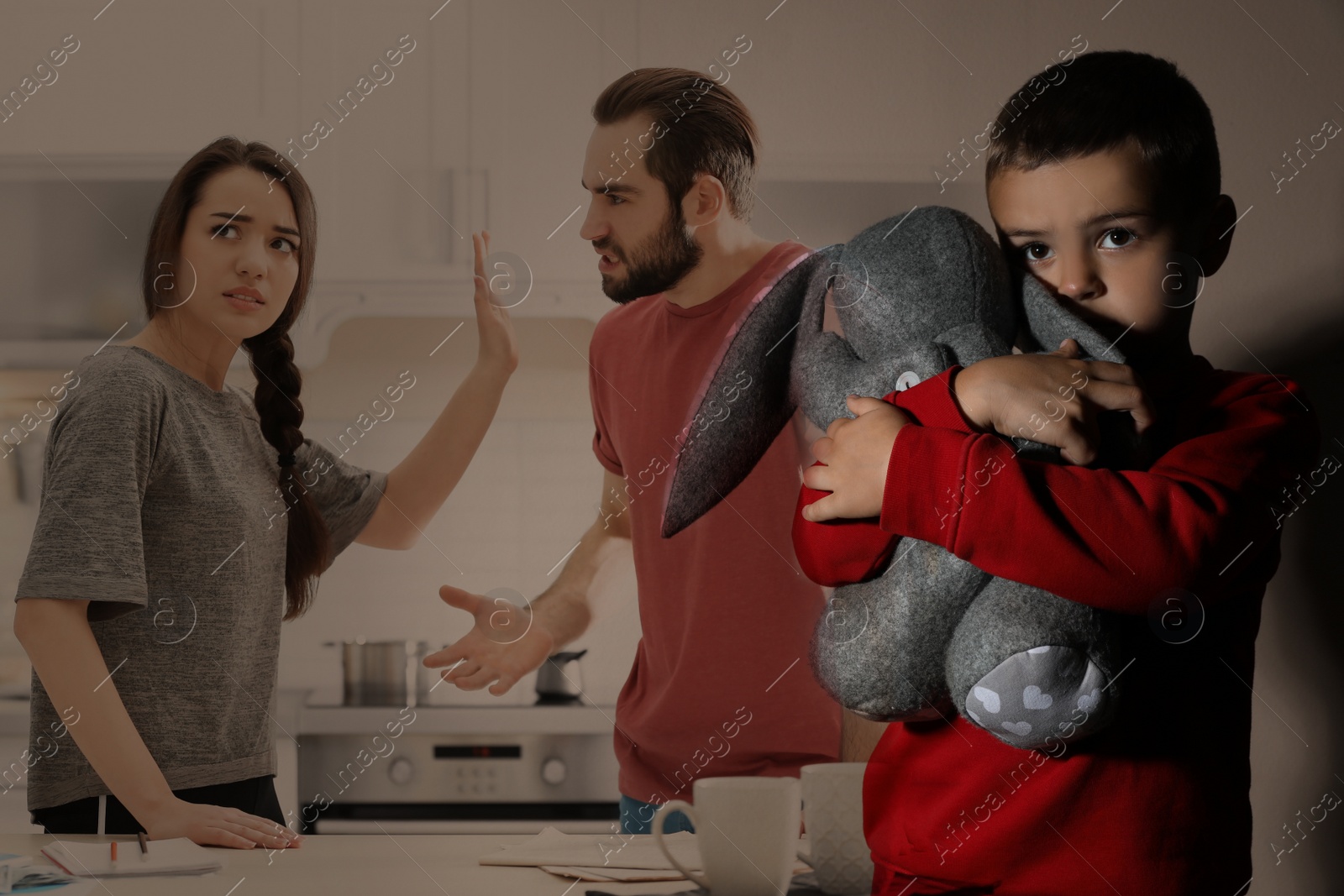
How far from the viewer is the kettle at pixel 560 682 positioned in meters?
0.98

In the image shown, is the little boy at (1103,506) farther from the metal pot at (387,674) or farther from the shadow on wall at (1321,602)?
the metal pot at (387,674)

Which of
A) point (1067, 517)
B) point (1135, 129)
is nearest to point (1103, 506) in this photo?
point (1067, 517)

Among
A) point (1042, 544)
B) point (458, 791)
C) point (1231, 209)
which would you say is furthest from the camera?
point (458, 791)

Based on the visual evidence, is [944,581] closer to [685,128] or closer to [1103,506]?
[1103,506]

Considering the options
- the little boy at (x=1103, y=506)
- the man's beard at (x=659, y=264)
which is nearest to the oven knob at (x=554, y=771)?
the little boy at (x=1103, y=506)

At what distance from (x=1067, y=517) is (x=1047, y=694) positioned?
0.11 metres

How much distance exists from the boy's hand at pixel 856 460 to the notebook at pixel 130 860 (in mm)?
526

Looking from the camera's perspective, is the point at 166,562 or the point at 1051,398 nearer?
the point at 1051,398

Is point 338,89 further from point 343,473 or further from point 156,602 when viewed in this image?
point 156,602

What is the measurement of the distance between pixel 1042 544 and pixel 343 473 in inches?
26.5

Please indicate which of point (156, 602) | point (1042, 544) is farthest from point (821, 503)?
point (156, 602)

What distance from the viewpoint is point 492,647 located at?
3.27ft

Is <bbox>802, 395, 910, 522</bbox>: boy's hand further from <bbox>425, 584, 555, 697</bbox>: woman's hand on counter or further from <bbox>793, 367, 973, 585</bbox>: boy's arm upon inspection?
<bbox>425, 584, 555, 697</bbox>: woman's hand on counter

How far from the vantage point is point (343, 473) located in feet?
3.23
